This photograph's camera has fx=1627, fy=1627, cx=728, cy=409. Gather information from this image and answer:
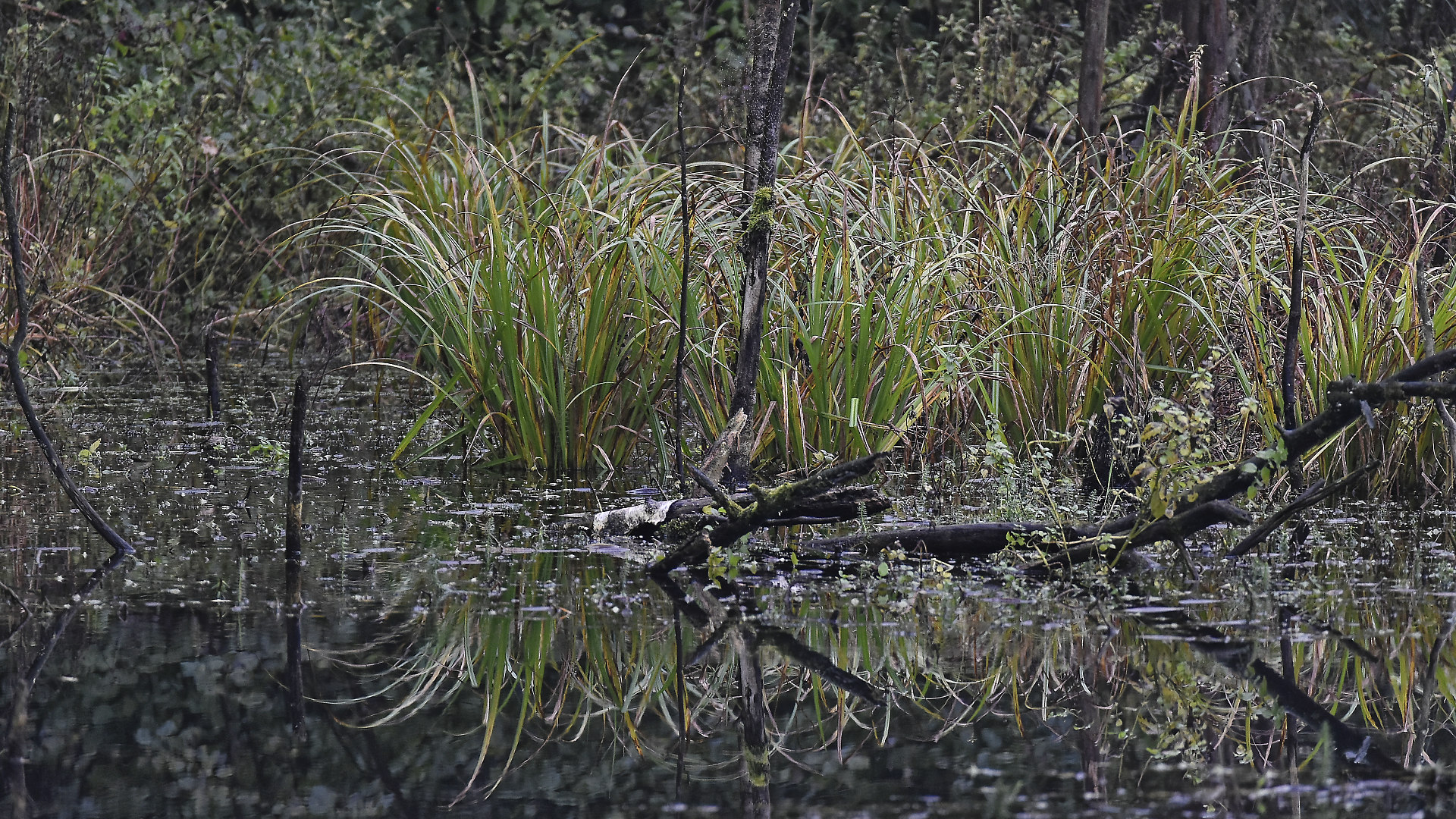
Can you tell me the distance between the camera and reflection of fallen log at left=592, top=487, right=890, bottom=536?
11.7 ft

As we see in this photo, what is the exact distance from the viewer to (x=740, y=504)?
384cm

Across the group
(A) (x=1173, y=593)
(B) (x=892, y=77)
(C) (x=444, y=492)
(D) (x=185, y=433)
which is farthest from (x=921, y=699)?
(B) (x=892, y=77)

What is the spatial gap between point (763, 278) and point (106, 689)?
90.8 inches

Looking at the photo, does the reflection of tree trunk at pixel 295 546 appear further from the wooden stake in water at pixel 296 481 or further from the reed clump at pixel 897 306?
the reed clump at pixel 897 306

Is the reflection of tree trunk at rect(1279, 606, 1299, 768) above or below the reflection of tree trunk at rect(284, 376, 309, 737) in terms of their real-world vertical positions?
below

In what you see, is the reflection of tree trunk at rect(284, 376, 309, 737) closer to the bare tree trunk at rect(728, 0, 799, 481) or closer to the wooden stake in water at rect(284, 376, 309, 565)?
the wooden stake in water at rect(284, 376, 309, 565)

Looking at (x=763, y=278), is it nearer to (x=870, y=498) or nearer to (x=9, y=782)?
(x=870, y=498)

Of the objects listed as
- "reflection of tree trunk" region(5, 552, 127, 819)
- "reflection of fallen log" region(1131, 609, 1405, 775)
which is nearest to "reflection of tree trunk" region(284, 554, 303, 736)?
"reflection of tree trunk" region(5, 552, 127, 819)

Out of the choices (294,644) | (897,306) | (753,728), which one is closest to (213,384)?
(897,306)

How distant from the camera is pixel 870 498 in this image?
3.51 meters

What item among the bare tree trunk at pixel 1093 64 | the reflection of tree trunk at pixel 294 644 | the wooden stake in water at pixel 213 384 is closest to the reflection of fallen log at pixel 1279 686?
the reflection of tree trunk at pixel 294 644

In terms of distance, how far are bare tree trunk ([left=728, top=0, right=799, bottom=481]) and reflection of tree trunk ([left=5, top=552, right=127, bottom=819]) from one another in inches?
69.2

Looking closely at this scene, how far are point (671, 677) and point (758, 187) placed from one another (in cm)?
210

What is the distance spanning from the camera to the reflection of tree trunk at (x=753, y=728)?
7.64 ft
